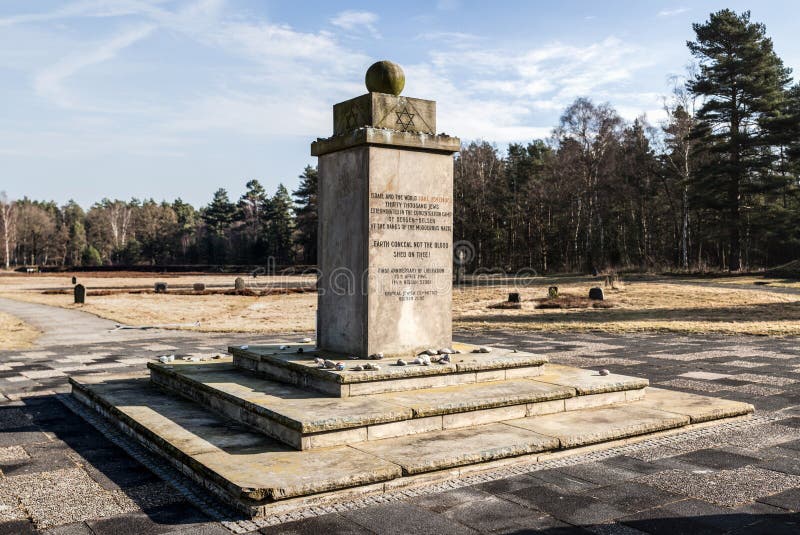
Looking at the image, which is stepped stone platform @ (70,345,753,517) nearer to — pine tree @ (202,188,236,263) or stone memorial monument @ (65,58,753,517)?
stone memorial monument @ (65,58,753,517)

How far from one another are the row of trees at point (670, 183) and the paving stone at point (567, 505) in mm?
40797

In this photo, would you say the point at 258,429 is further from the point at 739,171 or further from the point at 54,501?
the point at 739,171

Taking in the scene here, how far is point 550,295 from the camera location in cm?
2908

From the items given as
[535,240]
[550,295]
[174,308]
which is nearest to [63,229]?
[535,240]

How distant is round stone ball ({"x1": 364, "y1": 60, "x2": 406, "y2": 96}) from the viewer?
26.7 feet

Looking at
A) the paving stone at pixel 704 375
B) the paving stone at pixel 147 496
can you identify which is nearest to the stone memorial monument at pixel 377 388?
the paving stone at pixel 147 496

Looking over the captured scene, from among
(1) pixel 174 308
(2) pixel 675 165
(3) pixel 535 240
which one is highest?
(2) pixel 675 165

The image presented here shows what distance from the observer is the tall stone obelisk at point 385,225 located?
25.5 ft

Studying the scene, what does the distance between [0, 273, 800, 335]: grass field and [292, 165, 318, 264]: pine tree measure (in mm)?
40464

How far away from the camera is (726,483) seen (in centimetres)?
510

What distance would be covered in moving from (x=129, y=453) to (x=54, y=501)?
1.33 metres

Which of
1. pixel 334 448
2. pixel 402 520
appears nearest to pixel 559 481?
pixel 402 520

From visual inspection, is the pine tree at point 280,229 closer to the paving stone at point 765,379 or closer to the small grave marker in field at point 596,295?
the small grave marker in field at point 596,295

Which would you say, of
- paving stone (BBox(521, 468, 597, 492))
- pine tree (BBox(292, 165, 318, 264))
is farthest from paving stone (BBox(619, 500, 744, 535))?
pine tree (BBox(292, 165, 318, 264))
